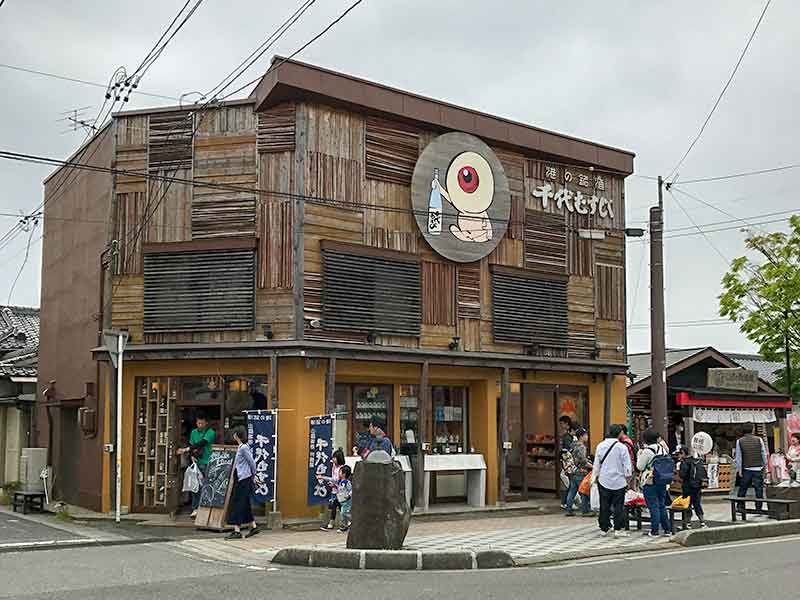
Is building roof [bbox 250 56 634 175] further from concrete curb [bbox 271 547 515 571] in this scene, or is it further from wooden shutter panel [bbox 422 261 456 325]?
concrete curb [bbox 271 547 515 571]

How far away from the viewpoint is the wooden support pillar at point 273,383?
1688cm

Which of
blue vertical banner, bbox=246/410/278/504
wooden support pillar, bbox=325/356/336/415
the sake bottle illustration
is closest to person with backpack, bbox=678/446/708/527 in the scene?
wooden support pillar, bbox=325/356/336/415

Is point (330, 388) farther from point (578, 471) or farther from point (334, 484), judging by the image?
point (578, 471)

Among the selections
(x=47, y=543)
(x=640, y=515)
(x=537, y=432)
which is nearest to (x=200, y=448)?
(x=47, y=543)

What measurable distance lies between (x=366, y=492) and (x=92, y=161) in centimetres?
1045

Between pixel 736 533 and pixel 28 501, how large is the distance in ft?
43.6

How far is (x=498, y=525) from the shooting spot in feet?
57.0

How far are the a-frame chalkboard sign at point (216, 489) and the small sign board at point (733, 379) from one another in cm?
1460

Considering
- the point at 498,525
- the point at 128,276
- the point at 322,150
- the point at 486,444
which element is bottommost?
the point at 498,525

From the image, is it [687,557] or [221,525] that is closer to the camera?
[687,557]

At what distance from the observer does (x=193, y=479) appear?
1675cm

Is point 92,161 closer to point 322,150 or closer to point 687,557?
point 322,150

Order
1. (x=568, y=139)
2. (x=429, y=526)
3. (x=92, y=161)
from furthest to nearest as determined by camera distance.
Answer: (x=568, y=139) → (x=92, y=161) → (x=429, y=526)

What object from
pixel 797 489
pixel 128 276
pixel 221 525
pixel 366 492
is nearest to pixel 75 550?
Answer: pixel 221 525
